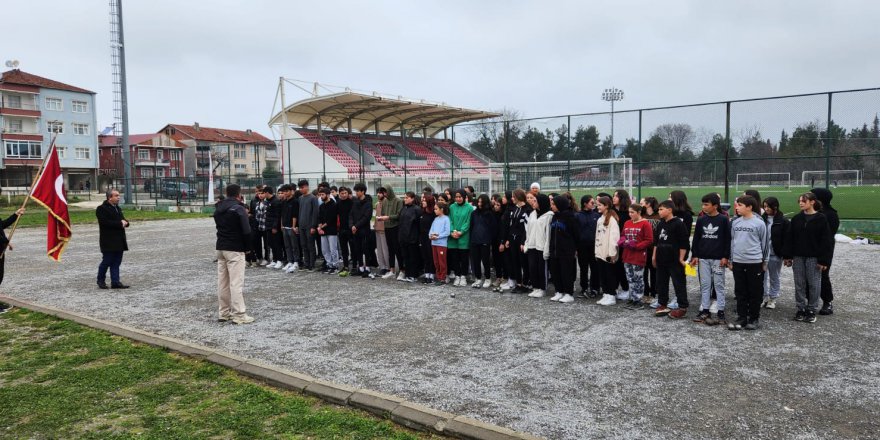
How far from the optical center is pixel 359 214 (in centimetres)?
1057

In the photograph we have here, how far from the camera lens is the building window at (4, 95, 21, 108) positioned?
5894cm

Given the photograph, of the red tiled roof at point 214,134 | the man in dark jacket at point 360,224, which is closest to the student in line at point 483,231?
the man in dark jacket at point 360,224

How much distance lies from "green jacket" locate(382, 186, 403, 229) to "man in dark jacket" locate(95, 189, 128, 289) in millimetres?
4623

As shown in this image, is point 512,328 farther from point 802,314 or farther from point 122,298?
point 122,298

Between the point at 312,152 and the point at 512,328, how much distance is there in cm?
2727

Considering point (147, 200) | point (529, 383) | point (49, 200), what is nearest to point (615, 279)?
point (529, 383)

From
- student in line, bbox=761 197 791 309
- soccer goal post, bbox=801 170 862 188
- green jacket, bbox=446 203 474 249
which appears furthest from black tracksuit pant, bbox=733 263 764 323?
soccer goal post, bbox=801 170 862 188

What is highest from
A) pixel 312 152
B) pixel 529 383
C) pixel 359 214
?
pixel 312 152

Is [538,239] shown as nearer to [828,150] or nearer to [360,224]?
[360,224]

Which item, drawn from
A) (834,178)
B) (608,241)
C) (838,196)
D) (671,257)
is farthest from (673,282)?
(838,196)

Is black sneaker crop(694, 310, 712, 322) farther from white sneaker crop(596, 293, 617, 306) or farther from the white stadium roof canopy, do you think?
the white stadium roof canopy

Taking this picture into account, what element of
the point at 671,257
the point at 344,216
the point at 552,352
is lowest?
the point at 552,352

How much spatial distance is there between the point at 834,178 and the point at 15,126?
7397 cm

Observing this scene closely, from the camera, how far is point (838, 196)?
59.9 feet
